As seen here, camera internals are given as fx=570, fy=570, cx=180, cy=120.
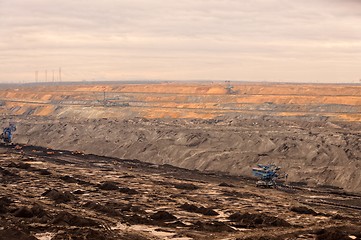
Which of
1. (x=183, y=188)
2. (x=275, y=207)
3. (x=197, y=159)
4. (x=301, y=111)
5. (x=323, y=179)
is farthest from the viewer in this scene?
(x=301, y=111)

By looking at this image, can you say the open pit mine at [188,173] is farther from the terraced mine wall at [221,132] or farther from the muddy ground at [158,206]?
the terraced mine wall at [221,132]

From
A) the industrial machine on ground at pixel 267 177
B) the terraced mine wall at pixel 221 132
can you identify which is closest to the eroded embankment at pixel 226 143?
the terraced mine wall at pixel 221 132

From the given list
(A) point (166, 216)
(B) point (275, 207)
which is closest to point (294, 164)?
(B) point (275, 207)

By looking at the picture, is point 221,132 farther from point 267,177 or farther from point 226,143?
point 267,177

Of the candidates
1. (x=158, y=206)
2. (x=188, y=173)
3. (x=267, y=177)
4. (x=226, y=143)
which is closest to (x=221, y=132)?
(x=226, y=143)

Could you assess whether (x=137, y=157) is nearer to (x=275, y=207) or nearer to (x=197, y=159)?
(x=197, y=159)

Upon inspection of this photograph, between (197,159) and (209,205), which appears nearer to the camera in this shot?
(209,205)
